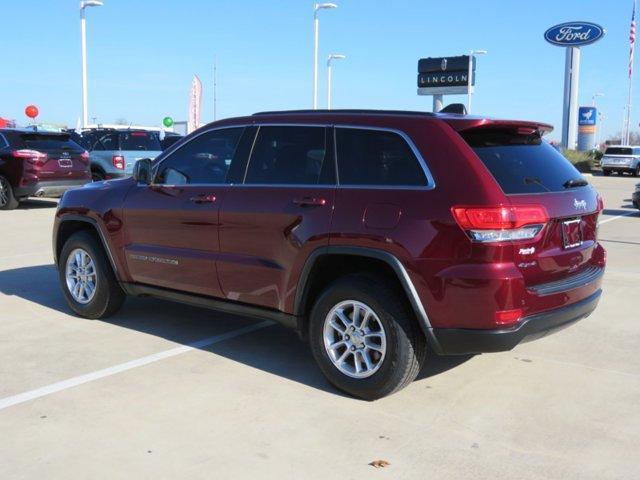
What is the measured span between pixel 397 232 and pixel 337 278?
2.13ft

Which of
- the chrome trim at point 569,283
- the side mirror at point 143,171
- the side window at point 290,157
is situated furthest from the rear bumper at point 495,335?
the side mirror at point 143,171

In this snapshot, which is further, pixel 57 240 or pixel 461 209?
pixel 57 240

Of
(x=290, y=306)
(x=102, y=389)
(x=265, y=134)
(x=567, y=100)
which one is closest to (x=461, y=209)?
(x=290, y=306)

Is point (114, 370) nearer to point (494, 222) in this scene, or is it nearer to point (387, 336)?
point (387, 336)

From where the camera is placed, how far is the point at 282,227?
4555 mm

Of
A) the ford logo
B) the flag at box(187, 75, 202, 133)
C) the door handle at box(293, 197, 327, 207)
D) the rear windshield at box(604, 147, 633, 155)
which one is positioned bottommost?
the door handle at box(293, 197, 327, 207)

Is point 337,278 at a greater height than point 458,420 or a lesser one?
greater

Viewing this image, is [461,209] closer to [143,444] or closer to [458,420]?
[458,420]

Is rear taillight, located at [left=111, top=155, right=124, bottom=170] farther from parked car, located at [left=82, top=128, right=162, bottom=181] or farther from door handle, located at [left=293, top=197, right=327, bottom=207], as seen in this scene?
door handle, located at [left=293, top=197, right=327, bottom=207]

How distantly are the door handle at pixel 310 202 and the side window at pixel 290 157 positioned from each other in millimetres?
135

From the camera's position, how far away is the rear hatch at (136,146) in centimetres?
1681

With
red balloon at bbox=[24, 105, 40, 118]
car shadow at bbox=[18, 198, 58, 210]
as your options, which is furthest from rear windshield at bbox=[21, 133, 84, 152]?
red balloon at bbox=[24, 105, 40, 118]

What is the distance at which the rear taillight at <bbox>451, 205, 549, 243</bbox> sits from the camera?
3.81 meters

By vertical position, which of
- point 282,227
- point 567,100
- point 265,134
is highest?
point 567,100
